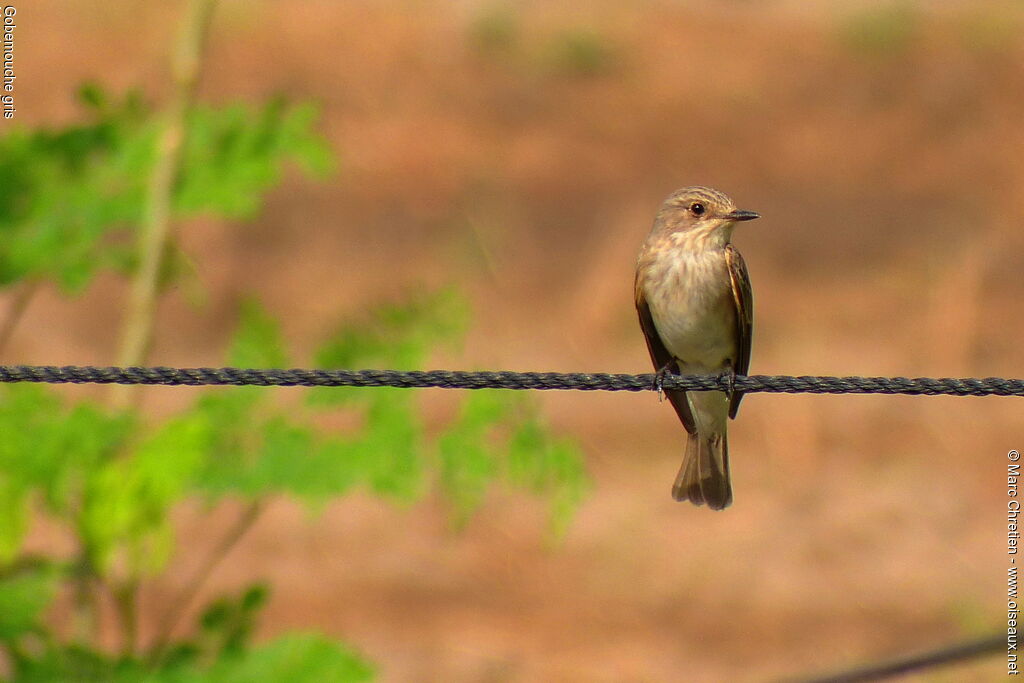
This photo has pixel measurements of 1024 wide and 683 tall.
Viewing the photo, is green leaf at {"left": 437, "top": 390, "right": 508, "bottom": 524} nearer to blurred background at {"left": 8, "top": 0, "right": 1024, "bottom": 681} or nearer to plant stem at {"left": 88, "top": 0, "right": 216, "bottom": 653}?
blurred background at {"left": 8, "top": 0, "right": 1024, "bottom": 681}

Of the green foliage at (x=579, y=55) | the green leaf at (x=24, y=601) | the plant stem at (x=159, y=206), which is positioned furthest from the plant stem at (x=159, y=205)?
the green foliage at (x=579, y=55)

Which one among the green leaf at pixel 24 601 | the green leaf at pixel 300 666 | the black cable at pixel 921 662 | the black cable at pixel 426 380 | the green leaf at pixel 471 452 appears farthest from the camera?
the green leaf at pixel 471 452

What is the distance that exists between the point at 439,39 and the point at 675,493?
53.8ft

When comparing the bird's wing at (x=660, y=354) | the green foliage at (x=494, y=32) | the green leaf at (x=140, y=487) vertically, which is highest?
the green foliage at (x=494, y=32)

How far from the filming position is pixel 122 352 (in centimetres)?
519

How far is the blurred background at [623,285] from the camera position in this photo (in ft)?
34.6

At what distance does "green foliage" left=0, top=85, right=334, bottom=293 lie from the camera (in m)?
4.84

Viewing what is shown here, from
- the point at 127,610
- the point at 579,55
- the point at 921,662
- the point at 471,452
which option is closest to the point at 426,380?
the point at 921,662

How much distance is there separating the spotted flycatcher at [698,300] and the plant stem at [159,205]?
1.74m

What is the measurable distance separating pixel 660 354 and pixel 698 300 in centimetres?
49

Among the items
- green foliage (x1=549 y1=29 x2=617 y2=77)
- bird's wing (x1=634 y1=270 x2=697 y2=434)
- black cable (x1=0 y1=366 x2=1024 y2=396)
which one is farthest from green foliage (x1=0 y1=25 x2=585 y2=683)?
green foliage (x1=549 y1=29 x2=617 y2=77)

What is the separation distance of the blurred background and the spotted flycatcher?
898 mm

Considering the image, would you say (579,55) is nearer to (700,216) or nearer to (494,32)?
(494,32)

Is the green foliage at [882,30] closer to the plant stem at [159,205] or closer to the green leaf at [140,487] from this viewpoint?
the plant stem at [159,205]
